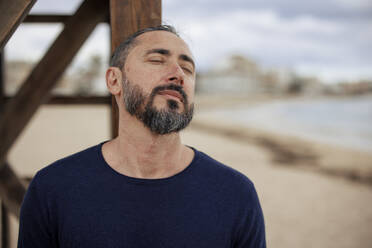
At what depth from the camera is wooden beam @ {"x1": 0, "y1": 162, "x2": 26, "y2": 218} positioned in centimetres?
232

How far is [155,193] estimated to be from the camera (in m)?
1.39

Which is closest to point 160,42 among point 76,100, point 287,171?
point 76,100

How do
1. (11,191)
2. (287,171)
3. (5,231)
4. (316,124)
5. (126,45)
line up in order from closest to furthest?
(126,45) → (11,191) → (5,231) → (287,171) → (316,124)

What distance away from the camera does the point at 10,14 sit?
4.34 feet

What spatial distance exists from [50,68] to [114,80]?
72 cm

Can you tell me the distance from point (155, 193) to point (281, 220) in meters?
6.78

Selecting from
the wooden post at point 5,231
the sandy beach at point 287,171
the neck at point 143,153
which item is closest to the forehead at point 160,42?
the neck at point 143,153

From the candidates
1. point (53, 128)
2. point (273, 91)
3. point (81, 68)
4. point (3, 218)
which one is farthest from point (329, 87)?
point (3, 218)

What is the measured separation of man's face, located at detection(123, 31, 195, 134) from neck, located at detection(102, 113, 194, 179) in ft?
0.20

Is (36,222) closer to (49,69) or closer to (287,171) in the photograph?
(49,69)

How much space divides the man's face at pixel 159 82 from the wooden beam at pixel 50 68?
27.7 inches

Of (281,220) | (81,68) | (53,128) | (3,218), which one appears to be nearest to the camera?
(3,218)

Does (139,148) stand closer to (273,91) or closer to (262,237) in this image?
(262,237)

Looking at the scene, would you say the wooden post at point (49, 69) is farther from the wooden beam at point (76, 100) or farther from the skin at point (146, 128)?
the wooden beam at point (76, 100)
